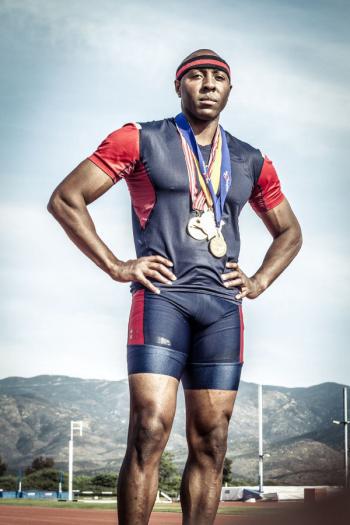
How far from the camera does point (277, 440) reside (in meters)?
146

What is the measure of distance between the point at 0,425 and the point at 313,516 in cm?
14755

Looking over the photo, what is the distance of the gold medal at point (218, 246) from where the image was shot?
3.74m

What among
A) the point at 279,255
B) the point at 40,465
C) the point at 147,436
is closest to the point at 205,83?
the point at 279,255

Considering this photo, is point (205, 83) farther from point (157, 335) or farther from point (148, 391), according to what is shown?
point (148, 391)

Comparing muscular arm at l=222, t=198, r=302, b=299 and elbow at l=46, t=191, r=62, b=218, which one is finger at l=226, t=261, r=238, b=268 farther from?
elbow at l=46, t=191, r=62, b=218

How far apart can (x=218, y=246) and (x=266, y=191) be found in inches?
23.6

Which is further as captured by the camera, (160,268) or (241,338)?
(241,338)

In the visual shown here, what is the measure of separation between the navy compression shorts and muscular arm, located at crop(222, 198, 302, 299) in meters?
0.31

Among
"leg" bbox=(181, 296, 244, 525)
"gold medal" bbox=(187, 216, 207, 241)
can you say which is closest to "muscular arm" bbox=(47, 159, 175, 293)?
"gold medal" bbox=(187, 216, 207, 241)

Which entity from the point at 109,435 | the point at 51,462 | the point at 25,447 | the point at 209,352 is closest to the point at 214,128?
the point at 209,352

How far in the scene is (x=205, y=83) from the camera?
12.7ft

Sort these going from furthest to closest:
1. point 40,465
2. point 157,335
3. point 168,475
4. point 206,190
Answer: point 40,465, point 168,475, point 206,190, point 157,335

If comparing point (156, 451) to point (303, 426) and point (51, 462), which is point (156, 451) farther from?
point (303, 426)

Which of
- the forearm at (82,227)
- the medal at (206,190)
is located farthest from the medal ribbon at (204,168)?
the forearm at (82,227)
